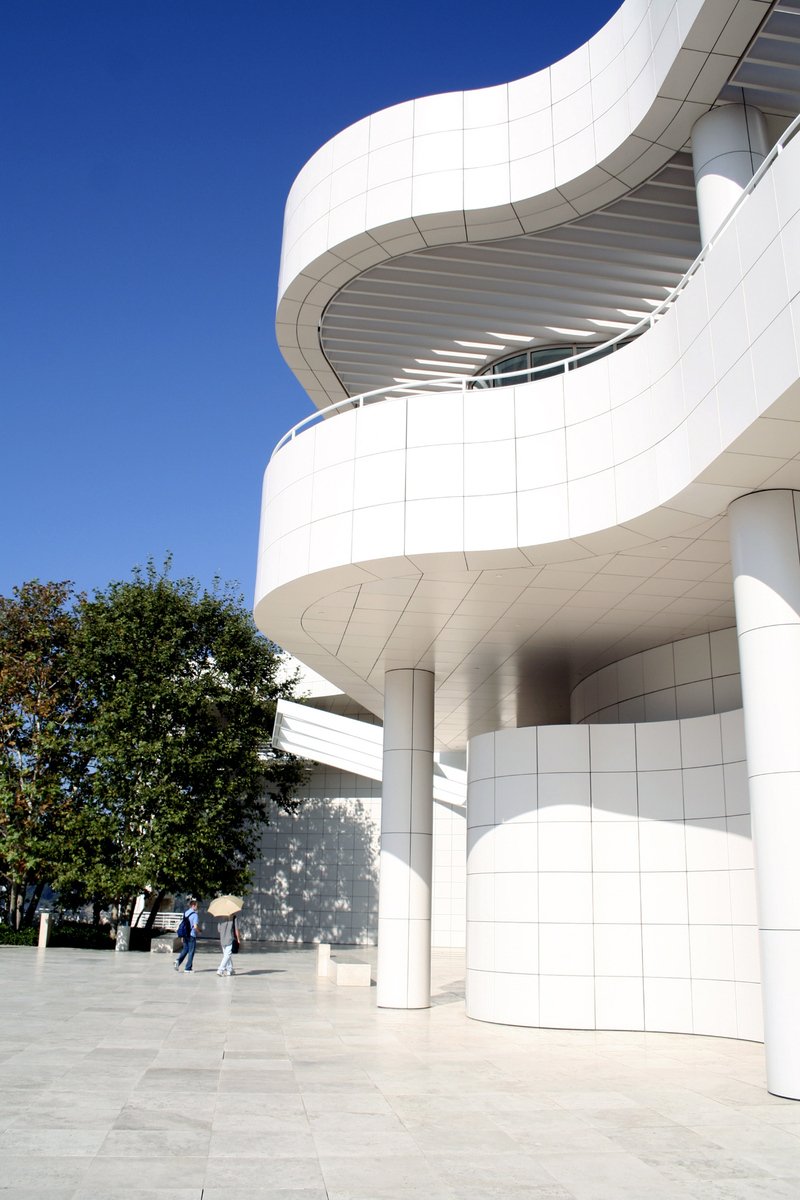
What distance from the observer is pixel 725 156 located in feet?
47.9

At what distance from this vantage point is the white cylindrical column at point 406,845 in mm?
19844

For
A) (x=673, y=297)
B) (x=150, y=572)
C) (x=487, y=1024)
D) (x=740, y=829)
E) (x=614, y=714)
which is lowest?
(x=487, y=1024)

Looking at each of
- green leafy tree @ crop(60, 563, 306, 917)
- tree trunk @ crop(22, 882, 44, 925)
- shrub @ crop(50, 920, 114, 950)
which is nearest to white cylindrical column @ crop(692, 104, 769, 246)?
green leafy tree @ crop(60, 563, 306, 917)

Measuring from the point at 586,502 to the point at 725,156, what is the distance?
557 centimetres

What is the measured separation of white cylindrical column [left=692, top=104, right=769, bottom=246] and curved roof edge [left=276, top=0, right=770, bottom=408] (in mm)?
383

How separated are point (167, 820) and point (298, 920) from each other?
41.1 feet

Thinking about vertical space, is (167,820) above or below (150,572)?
below

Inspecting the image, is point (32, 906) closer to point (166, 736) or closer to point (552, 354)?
point (166, 736)

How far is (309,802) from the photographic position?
41906mm

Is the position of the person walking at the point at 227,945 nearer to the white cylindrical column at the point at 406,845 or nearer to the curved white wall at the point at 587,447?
the white cylindrical column at the point at 406,845

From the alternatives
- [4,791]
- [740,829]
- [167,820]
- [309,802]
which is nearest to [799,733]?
[740,829]

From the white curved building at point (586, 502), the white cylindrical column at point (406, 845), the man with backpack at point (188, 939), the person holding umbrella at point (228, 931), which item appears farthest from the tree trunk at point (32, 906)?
the white cylindrical column at point (406, 845)

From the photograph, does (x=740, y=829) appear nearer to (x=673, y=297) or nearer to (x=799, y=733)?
(x=799, y=733)

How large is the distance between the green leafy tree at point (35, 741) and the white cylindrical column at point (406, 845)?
1449 cm
